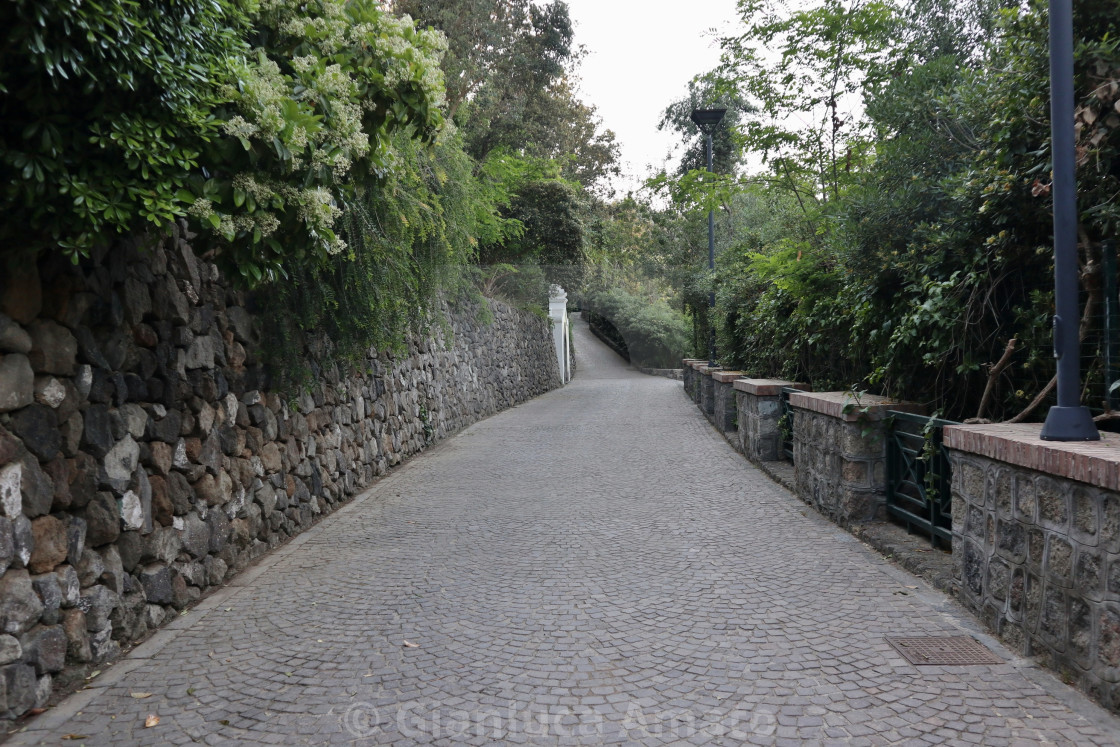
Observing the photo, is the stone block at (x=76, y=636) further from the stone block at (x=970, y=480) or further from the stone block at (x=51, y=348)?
the stone block at (x=970, y=480)

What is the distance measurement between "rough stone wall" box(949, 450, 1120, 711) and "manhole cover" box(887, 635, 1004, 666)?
0.55 ft

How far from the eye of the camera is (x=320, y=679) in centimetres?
348

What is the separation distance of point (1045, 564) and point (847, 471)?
8.96 feet

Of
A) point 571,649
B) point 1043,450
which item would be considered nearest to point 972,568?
point 1043,450

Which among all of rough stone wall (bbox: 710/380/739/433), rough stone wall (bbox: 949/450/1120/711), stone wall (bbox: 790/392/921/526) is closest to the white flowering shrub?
rough stone wall (bbox: 949/450/1120/711)

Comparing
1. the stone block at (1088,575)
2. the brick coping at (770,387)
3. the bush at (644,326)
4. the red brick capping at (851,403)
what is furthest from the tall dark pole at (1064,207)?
the bush at (644,326)

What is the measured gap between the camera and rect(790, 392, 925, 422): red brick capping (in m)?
5.70

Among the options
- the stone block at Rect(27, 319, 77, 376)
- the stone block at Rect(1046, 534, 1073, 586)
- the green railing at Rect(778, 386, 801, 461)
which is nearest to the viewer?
the stone block at Rect(1046, 534, 1073, 586)

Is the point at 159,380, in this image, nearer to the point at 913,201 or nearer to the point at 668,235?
the point at 913,201

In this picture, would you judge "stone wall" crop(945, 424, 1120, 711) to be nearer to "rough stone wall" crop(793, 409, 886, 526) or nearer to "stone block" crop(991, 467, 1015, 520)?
"stone block" crop(991, 467, 1015, 520)

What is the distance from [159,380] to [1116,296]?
525 centimetres

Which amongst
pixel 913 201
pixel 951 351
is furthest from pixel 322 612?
pixel 913 201

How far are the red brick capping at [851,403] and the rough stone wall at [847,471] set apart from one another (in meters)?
0.07

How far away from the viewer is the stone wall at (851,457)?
19.2 ft
